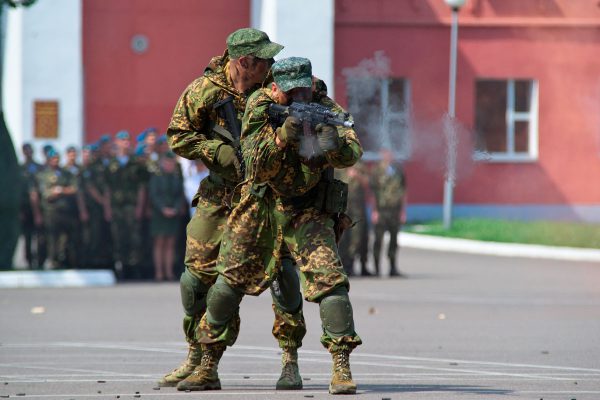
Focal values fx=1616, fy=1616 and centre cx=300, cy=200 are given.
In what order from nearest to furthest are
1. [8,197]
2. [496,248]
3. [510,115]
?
1. [8,197]
2. [496,248]
3. [510,115]

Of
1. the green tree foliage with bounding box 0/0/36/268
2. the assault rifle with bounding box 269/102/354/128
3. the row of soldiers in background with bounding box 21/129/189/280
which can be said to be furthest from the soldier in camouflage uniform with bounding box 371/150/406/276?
the assault rifle with bounding box 269/102/354/128

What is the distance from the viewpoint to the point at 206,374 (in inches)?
359

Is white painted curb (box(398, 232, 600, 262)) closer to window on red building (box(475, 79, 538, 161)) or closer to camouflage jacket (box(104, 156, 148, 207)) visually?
window on red building (box(475, 79, 538, 161))

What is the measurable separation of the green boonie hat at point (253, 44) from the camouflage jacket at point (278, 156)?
0.37 m

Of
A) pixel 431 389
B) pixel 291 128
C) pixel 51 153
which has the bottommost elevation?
pixel 431 389

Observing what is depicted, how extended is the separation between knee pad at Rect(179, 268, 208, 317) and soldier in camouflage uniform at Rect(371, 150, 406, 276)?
12.2m

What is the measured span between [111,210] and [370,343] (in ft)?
28.8

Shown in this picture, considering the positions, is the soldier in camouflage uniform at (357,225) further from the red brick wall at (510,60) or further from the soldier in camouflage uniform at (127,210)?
the red brick wall at (510,60)

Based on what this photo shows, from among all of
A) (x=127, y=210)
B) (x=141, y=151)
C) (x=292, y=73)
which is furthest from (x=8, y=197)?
(x=292, y=73)

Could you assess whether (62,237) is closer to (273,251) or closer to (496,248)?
(496,248)

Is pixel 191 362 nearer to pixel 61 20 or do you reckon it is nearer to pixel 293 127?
pixel 293 127

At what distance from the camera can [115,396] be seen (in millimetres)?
8898

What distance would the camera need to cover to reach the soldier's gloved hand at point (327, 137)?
829 centimetres

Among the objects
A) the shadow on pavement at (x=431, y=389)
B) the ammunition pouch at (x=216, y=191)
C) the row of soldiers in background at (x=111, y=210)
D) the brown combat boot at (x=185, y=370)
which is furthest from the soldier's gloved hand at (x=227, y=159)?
the row of soldiers in background at (x=111, y=210)
